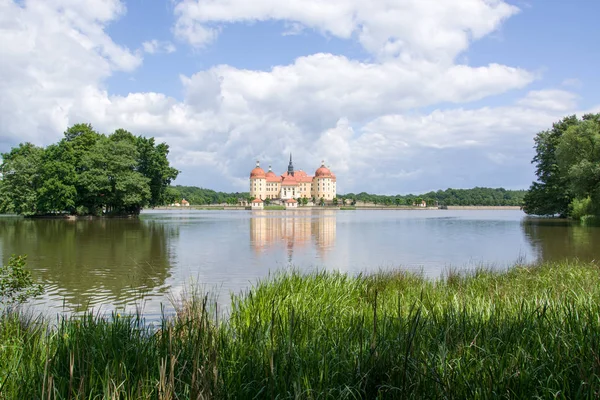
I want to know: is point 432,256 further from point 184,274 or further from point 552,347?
point 552,347

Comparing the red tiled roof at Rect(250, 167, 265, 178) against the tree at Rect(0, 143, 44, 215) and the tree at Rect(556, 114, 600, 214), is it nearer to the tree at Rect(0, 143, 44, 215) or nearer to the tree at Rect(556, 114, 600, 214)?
the tree at Rect(0, 143, 44, 215)

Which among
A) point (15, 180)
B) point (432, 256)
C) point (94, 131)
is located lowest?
point (432, 256)

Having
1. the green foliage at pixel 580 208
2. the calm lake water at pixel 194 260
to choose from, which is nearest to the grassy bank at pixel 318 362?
Answer: the calm lake water at pixel 194 260

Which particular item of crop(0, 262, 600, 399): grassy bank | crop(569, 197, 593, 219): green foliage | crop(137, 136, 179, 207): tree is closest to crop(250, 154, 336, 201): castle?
crop(137, 136, 179, 207): tree

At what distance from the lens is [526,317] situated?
4695 millimetres

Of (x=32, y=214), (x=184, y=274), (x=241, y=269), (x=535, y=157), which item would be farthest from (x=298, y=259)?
(x=32, y=214)

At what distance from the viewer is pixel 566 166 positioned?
38531 millimetres

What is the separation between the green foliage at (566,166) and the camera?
34.4m

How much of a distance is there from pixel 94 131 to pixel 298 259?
160ft

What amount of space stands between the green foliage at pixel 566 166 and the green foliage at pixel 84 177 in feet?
138

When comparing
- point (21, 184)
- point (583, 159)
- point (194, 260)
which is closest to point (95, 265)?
point (194, 260)

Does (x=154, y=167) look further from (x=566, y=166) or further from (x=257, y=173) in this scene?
(x=257, y=173)

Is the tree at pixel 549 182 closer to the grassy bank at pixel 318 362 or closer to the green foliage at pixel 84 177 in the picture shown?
the green foliage at pixel 84 177

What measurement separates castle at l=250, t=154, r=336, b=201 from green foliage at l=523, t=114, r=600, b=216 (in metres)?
118
